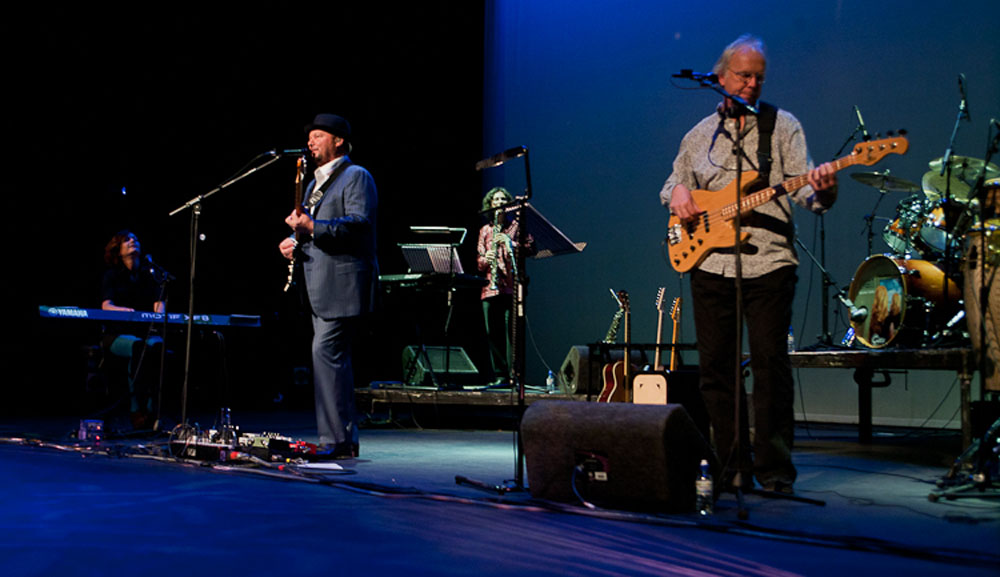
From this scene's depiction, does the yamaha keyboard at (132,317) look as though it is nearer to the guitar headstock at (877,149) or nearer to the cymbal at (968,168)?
the guitar headstock at (877,149)

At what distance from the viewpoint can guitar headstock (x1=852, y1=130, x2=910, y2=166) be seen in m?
3.34

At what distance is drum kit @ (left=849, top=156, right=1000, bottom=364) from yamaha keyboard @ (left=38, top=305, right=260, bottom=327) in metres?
4.36

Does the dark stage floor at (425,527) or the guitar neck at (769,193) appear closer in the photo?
the dark stage floor at (425,527)

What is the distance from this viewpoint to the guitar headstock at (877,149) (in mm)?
3343

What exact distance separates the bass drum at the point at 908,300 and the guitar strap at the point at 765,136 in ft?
8.90

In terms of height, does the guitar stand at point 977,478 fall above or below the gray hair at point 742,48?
below

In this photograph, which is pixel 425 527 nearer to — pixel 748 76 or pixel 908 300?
pixel 748 76

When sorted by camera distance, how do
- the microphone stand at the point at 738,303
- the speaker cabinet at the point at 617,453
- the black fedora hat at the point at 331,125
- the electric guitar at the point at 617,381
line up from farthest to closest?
the electric guitar at the point at 617,381
the black fedora hat at the point at 331,125
the microphone stand at the point at 738,303
the speaker cabinet at the point at 617,453

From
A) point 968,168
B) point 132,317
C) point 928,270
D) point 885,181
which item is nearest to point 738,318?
point 928,270

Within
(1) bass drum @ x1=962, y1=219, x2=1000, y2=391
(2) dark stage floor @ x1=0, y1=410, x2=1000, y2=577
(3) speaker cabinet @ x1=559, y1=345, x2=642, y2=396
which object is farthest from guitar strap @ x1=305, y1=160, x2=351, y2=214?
(1) bass drum @ x1=962, y1=219, x2=1000, y2=391

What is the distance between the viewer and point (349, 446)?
4785mm

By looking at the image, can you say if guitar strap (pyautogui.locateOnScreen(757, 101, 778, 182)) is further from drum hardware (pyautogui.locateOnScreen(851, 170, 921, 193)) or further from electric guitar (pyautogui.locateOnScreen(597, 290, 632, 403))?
drum hardware (pyautogui.locateOnScreen(851, 170, 921, 193))

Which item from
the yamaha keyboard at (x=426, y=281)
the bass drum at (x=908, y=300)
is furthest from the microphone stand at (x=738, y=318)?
the yamaha keyboard at (x=426, y=281)

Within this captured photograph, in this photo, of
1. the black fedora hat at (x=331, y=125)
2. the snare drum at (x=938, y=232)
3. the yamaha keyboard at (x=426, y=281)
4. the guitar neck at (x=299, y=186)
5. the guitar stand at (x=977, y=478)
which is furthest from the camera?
the yamaha keyboard at (x=426, y=281)
